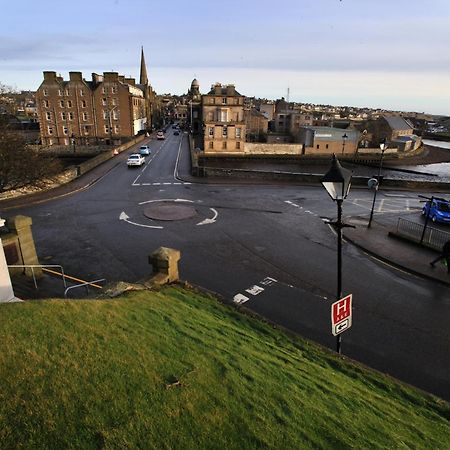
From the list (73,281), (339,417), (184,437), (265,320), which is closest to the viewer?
(184,437)

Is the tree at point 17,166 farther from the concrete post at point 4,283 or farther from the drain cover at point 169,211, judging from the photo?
the concrete post at point 4,283

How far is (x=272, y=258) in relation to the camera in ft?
49.3

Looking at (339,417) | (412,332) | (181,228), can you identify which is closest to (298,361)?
(339,417)

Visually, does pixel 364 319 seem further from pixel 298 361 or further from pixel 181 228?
pixel 181 228

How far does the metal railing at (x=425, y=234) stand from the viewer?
15.9 m

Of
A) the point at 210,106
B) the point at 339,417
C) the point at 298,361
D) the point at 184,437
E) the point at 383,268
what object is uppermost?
the point at 210,106

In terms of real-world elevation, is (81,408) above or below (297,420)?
above

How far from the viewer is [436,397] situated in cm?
711

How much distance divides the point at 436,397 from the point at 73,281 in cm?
1125

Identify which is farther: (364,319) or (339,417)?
(364,319)

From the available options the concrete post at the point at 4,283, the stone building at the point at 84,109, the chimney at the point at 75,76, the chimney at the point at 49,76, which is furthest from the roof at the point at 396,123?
the concrete post at the point at 4,283

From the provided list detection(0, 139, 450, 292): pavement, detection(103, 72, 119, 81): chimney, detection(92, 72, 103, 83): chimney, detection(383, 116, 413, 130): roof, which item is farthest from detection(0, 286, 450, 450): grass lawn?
detection(383, 116, 413, 130): roof

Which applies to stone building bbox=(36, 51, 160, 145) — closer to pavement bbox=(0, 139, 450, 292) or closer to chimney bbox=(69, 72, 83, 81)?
chimney bbox=(69, 72, 83, 81)

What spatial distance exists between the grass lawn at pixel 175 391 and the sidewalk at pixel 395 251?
7.94 m
